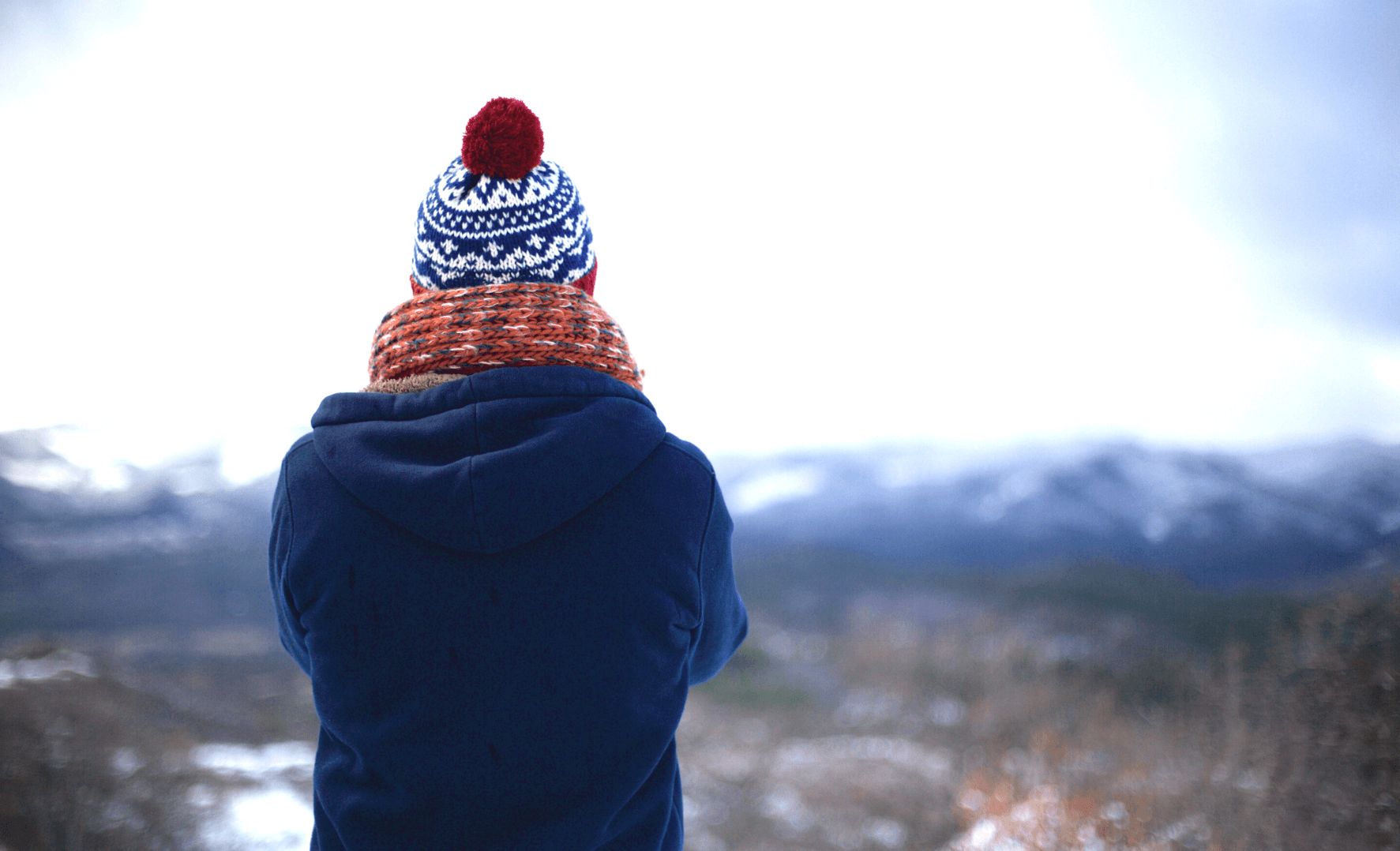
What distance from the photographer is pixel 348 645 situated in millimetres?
666

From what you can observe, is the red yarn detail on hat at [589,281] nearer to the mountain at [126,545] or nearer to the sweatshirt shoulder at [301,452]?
the sweatshirt shoulder at [301,452]

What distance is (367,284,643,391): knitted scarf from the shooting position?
2.41 ft

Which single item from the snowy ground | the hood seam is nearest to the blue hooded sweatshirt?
the hood seam

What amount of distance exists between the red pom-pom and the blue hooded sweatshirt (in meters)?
0.32

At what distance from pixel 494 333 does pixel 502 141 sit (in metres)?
0.27

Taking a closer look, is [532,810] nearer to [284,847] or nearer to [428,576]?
[428,576]

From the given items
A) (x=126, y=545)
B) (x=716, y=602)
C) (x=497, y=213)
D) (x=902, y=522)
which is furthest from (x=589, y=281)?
(x=126, y=545)

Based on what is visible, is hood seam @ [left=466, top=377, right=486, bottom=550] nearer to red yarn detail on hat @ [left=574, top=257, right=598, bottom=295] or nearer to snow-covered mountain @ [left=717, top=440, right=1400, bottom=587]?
red yarn detail on hat @ [left=574, top=257, right=598, bottom=295]

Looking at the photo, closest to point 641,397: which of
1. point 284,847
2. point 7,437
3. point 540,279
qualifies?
point 540,279

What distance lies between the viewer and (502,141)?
0.83 m

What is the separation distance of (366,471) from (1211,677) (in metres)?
3.01

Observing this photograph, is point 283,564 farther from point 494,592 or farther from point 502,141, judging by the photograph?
point 502,141

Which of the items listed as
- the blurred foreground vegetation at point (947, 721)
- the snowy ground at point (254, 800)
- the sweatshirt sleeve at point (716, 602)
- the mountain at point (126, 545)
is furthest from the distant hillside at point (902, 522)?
the sweatshirt sleeve at point (716, 602)

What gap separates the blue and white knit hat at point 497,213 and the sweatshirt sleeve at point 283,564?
1.07 ft
